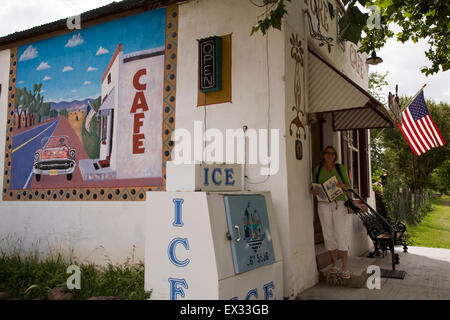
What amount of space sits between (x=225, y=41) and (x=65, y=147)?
362 centimetres

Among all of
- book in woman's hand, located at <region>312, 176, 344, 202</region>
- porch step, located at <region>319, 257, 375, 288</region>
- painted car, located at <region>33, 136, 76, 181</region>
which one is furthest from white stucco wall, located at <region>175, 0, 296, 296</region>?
painted car, located at <region>33, 136, 76, 181</region>

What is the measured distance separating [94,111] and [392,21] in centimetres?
516

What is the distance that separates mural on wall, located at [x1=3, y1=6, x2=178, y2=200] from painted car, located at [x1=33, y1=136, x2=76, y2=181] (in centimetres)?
2

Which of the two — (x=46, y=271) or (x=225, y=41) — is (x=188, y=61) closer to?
(x=225, y=41)

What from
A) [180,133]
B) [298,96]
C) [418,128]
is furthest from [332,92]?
[418,128]

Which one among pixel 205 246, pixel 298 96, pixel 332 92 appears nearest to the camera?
pixel 205 246

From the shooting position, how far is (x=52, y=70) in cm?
737

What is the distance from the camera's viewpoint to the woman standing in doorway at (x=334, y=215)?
17.4 feet

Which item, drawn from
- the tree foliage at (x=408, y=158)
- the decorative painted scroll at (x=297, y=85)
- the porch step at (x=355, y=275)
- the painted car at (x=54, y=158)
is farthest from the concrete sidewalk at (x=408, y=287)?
the tree foliage at (x=408, y=158)

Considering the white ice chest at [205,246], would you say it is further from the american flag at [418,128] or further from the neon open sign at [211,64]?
the american flag at [418,128]

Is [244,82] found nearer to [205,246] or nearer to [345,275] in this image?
[205,246]

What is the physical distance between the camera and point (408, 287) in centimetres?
535

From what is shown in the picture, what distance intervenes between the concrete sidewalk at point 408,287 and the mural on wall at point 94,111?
9.39 ft

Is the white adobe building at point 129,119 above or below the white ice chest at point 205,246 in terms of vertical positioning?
above
